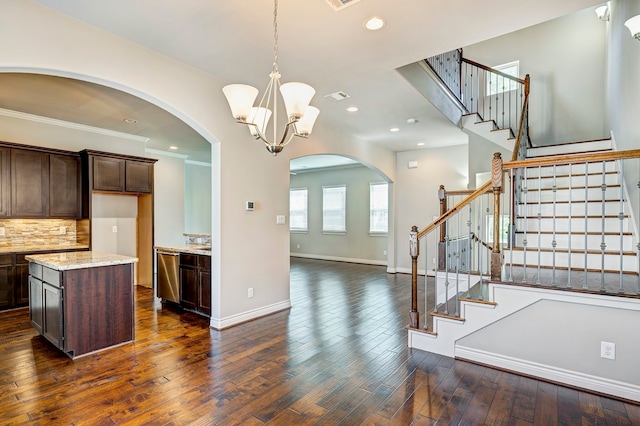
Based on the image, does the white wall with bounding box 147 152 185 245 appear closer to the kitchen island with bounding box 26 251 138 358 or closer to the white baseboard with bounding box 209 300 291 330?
the kitchen island with bounding box 26 251 138 358

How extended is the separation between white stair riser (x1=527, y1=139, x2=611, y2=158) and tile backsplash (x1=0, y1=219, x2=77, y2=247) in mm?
7883

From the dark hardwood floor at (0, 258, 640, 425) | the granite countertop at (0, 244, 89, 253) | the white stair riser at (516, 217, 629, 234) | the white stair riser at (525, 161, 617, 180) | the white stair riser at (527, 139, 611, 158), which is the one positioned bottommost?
the dark hardwood floor at (0, 258, 640, 425)

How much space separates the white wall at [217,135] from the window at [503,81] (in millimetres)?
3562

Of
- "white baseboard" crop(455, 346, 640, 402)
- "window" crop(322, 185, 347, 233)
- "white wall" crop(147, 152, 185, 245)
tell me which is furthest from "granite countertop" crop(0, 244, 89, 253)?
"window" crop(322, 185, 347, 233)

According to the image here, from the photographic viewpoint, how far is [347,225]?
9.68 m

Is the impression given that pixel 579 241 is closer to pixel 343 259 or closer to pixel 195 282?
pixel 195 282

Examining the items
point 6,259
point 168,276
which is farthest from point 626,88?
point 6,259

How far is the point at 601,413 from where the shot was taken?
2242mm

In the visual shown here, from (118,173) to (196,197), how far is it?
9.98ft

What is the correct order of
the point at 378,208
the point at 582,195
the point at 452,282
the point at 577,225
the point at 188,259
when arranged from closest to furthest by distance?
the point at 577,225, the point at 452,282, the point at 582,195, the point at 188,259, the point at 378,208

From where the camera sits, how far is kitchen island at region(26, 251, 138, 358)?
3064 mm

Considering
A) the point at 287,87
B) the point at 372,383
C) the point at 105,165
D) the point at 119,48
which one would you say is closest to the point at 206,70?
the point at 119,48

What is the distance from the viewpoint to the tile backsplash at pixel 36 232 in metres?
4.97

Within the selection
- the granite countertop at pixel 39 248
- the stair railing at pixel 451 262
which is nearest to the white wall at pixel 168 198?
the granite countertop at pixel 39 248
